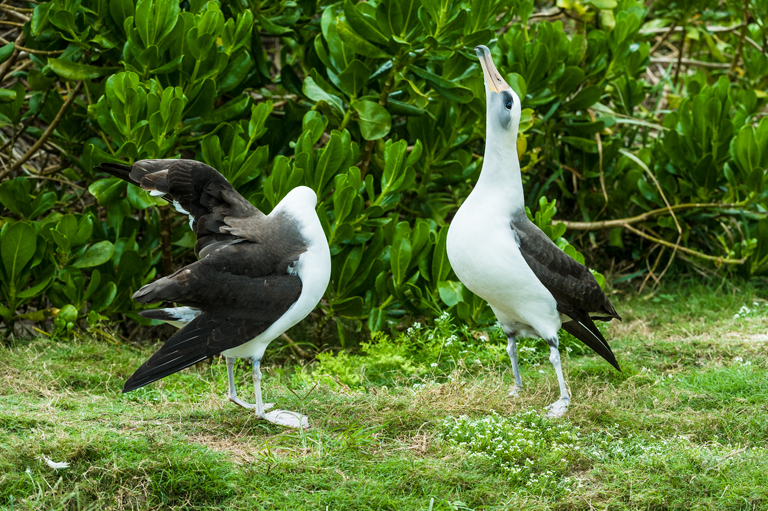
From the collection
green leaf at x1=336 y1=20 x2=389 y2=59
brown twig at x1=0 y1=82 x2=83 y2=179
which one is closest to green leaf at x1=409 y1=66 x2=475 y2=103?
green leaf at x1=336 y1=20 x2=389 y2=59

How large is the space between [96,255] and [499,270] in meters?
2.94

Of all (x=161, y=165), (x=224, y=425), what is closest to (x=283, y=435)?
(x=224, y=425)

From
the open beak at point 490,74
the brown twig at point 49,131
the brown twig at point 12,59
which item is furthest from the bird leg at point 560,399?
the brown twig at point 12,59

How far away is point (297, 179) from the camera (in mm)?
4797

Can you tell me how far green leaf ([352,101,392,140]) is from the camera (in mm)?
5168

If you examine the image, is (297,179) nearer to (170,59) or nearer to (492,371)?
(170,59)

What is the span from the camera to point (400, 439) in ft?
11.8

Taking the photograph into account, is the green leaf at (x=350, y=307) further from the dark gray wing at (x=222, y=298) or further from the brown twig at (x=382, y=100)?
the dark gray wing at (x=222, y=298)

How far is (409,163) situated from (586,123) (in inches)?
87.0

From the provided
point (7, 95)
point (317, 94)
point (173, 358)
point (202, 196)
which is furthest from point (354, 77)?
point (173, 358)

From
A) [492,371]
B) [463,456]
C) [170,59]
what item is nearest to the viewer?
[463,456]

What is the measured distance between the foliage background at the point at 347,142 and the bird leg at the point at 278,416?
4.97ft

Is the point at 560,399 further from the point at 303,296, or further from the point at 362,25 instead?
the point at 362,25

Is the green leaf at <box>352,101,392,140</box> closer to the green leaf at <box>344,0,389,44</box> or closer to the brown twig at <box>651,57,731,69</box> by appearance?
the green leaf at <box>344,0,389,44</box>
